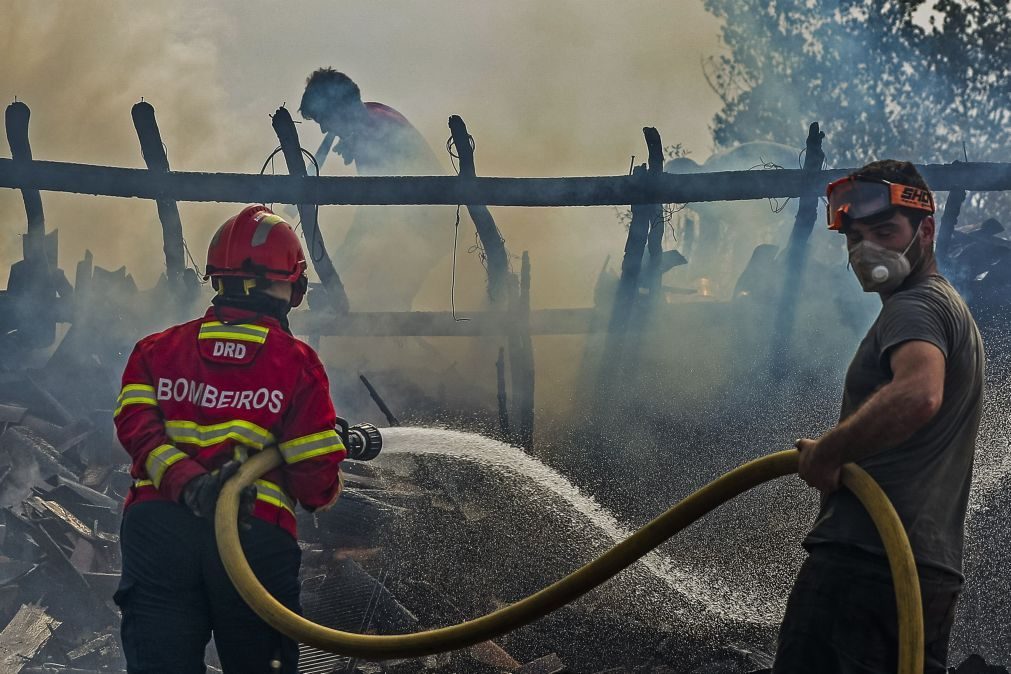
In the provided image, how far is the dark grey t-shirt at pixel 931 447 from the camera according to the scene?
2896mm

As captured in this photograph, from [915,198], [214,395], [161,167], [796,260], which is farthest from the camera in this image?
[796,260]

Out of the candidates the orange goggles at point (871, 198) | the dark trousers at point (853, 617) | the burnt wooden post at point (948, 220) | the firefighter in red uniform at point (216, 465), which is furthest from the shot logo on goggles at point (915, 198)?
the burnt wooden post at point (948, 220)

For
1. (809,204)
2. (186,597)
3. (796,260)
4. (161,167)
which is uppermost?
(161,167)

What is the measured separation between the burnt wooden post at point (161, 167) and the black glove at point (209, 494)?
220 inches

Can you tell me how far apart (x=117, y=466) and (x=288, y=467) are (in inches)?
210

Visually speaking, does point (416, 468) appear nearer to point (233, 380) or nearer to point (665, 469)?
point (665, 469)

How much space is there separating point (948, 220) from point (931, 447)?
26.4 feet

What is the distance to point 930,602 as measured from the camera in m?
2.89

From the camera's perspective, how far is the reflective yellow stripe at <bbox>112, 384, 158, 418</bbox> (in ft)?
12.6

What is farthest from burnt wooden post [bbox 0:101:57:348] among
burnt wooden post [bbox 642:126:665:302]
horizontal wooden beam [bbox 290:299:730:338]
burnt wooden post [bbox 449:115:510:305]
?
burnt wooden post [bbox 642:126:665:302]

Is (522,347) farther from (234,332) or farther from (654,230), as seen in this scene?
(234,332)

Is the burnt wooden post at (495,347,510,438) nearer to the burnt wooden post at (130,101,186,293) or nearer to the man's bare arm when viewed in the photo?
the burnt wooden post at (130,101,186,293)

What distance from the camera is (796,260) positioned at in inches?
377

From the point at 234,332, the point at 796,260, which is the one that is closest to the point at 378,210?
the point at 796,260
